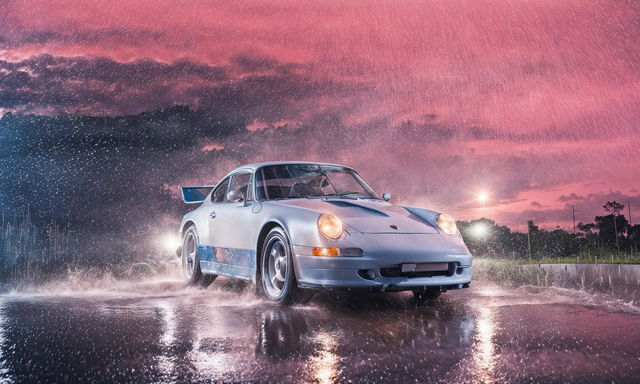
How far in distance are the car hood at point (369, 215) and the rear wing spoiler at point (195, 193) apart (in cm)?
283

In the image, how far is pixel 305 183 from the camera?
7527mm

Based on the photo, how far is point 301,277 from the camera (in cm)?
610

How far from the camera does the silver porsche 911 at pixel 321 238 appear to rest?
19.2 ft

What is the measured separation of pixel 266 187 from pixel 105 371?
13.0ft

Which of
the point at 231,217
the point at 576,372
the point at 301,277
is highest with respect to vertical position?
the point at 231,217

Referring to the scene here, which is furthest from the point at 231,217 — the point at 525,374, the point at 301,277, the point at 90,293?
the point at 525,374

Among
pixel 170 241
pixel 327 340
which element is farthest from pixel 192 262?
pixel 327 340

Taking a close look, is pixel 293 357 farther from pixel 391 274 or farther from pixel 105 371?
pixel 391 274

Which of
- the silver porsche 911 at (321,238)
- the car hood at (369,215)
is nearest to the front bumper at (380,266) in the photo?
the silver porsche 911 at (321,238)

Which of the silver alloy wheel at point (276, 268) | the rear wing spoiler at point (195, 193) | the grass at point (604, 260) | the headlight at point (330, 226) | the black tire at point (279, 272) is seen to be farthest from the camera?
the grass at point (604, 260)

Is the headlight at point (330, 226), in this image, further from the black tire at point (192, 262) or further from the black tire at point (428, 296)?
the black tire at point (192, 262)

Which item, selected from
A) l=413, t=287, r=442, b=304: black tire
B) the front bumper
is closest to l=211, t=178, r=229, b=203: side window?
the front bumper

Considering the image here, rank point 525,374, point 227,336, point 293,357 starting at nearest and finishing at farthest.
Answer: point 525,374 < point 293,357 < point 227,336

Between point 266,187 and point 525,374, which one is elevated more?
point 266,187
